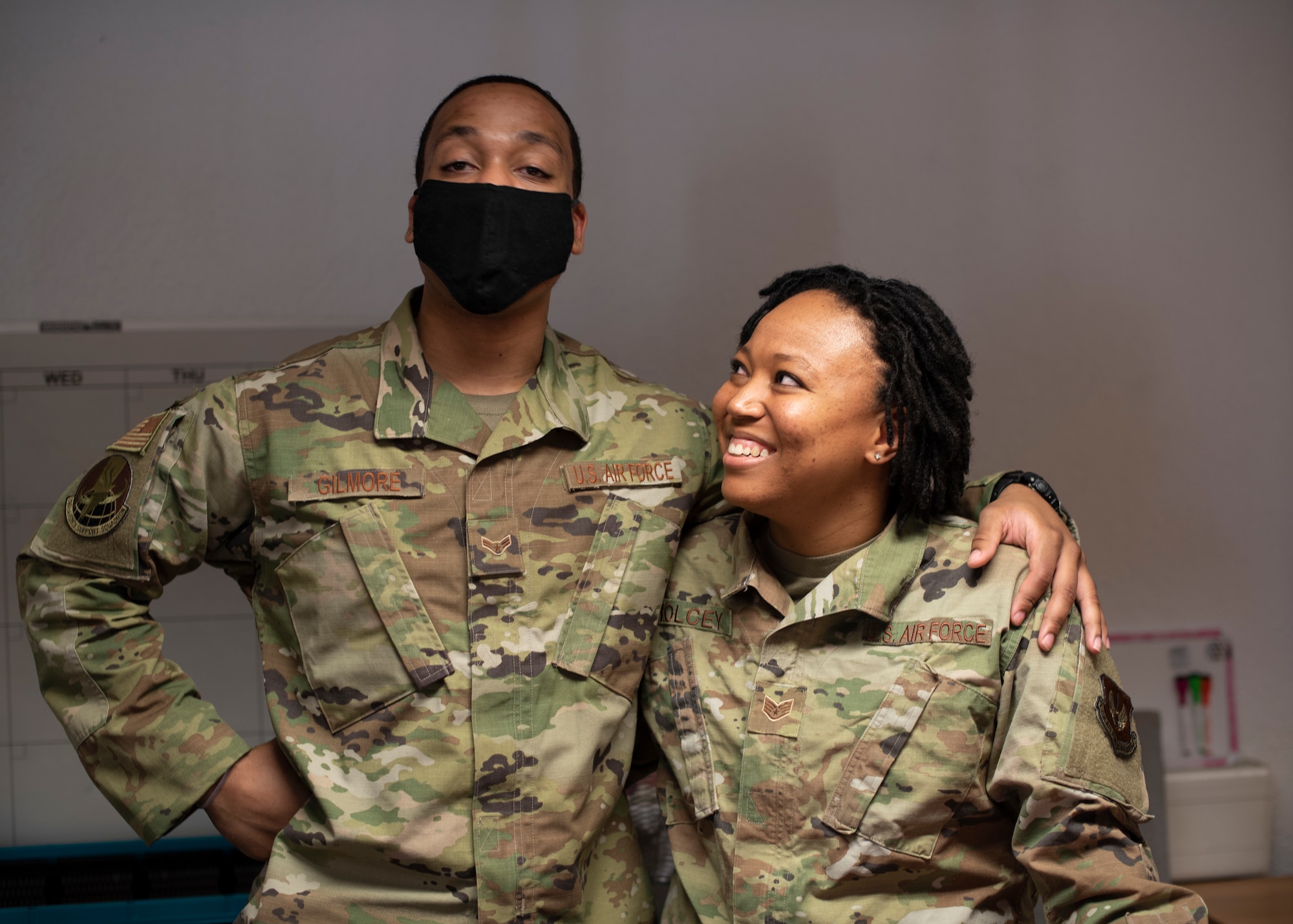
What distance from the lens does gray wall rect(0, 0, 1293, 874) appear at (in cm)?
243

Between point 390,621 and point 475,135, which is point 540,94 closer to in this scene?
point 475,135

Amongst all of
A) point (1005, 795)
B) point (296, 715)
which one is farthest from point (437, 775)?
point (1005, 795)

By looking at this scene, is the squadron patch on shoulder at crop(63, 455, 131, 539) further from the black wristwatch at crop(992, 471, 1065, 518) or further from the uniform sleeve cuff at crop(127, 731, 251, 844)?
the black wristwatch at crop(992, 471, 1065, 518)

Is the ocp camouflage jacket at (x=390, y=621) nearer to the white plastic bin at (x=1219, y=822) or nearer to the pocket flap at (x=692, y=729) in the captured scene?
the pocket flap at (x=692, y=729)

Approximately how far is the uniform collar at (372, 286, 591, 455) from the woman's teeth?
10.7 inches

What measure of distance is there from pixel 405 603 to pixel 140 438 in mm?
482

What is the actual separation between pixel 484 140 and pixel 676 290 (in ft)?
3.50

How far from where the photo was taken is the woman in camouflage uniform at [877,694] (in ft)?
4.24

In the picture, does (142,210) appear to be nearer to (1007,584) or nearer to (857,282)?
(857,282)

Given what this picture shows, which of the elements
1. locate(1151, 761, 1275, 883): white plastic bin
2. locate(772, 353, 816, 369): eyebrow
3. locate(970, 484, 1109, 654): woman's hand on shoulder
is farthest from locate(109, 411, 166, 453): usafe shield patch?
locate(1151, 761, 1275, 883): white plastic bin

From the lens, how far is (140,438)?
154 centimetres

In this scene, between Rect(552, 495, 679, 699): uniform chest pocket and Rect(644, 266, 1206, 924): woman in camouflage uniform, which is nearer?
Rect(644, 266, 1206, 924): woman in camouflage uniform

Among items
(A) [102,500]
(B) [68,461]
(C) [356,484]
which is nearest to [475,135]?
(C) [356,484]

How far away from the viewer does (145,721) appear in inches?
61.7
